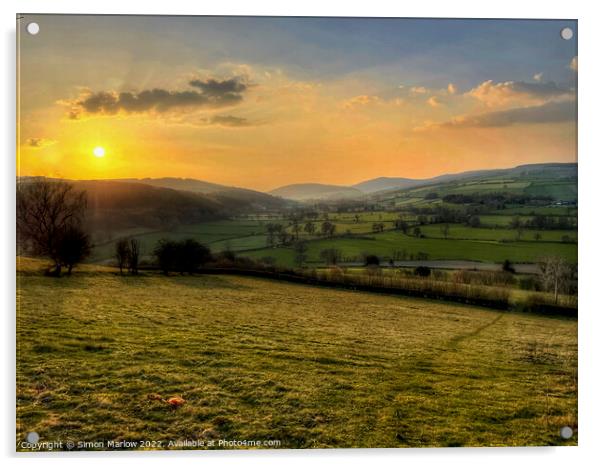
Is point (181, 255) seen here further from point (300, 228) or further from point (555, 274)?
point (555, 274)

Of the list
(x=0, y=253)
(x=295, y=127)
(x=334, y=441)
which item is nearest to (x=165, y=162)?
(x=295, y=127)

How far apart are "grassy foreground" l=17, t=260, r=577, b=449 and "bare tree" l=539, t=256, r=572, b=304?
34 centimetres

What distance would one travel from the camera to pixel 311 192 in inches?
158

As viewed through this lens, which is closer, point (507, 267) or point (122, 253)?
point (122, 253)

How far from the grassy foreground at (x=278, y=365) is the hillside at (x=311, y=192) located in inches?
33.6

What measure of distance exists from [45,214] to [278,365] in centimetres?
251

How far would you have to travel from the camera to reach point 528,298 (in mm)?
4066

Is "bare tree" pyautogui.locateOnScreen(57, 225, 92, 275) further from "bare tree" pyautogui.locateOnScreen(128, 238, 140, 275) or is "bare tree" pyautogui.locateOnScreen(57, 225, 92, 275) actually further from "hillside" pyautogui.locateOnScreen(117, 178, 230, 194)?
"hillside" pyautogui.locateOnScreen(117, 178, 230, 194)

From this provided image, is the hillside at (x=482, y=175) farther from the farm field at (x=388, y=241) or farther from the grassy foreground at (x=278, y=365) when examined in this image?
the grassy foreground at (x=278, y=365)

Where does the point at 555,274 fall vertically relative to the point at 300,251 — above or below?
below

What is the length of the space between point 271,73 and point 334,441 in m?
3.33

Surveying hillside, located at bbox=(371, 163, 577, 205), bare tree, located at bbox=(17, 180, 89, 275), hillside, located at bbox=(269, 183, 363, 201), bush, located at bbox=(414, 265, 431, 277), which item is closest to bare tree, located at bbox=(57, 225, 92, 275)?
bare tree, located at bbox=(17, 180, 89, 275)

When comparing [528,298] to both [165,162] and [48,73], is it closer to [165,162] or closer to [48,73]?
[165,162]

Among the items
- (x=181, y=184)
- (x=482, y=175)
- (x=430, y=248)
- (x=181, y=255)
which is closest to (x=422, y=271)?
(x=430, y=248)
